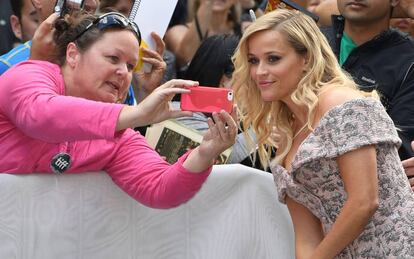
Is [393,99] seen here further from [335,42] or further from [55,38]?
[55,38]

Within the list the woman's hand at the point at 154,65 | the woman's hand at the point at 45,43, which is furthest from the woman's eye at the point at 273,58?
the woman's hand at the point at 154,65

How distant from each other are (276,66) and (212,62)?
159 cm

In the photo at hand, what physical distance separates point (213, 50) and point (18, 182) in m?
1.97

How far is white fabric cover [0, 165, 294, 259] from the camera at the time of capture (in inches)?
129

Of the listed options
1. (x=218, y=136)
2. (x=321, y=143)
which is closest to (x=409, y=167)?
(x=321, y=143)

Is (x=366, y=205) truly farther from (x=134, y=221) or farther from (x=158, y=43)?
(x=158, y=43)

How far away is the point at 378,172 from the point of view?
314 centimetres

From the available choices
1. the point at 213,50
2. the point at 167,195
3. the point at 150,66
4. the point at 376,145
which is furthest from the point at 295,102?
the point at 213,50

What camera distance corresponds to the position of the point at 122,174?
3.50m

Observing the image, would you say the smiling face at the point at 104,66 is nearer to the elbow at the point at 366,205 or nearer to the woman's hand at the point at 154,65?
the woman's hand at the point at 154,65

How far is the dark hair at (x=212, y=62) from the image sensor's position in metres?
4.90

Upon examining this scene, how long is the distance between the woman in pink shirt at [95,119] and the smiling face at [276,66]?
8.8 inches

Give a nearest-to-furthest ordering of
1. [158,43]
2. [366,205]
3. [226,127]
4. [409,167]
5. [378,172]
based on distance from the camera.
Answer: [366,205]
[378,172]
[226,127]
[409,167]
[158,43]

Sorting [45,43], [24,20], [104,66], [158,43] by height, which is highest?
[104,66]
